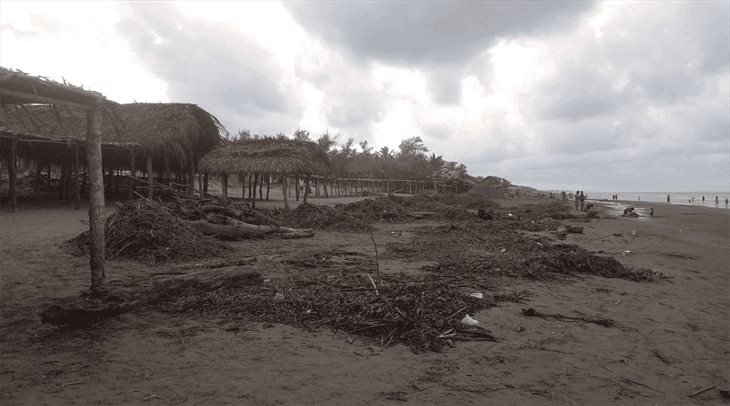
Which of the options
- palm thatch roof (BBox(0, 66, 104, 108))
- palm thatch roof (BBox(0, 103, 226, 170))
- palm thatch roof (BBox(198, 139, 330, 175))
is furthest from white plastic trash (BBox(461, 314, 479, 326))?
palm thatch roof (BBox(0, 103, 226, 170))

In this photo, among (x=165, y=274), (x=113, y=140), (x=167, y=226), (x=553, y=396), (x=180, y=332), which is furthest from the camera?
(x=113, y=140)

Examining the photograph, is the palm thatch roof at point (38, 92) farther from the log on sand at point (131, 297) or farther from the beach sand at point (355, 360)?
the beach sand at point (355, 360)

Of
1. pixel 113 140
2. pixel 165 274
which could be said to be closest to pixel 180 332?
pixel 165 274

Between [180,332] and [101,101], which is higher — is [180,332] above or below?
below

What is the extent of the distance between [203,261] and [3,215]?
9694 millimetres

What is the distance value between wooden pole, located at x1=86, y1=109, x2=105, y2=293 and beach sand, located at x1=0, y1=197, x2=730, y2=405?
69 cm

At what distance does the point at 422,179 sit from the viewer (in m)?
41.6

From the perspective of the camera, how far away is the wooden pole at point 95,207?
4605 mm

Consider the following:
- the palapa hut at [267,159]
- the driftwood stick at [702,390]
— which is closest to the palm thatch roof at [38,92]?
the driftwood stick at [702,390]

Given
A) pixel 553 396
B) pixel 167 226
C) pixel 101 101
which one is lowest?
pixel 553 396

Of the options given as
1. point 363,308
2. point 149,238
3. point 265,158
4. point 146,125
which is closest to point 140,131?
point 146,125

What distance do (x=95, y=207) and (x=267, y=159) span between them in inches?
530

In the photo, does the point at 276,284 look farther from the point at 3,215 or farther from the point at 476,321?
the point at 3,215

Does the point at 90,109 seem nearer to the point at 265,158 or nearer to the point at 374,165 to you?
the point at 265,158
